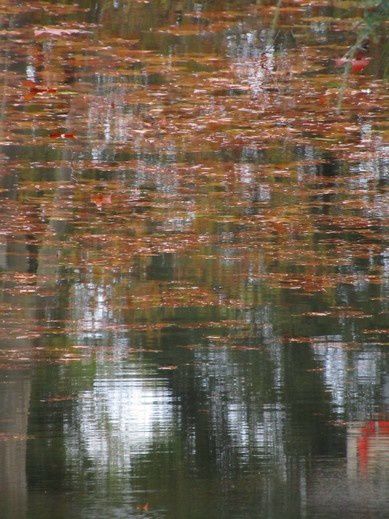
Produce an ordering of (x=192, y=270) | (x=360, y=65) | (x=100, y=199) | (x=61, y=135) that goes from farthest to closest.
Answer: (x=360, y=65) < (x=61, y=135) < (x=100, y=199) < (x=192, y=270)

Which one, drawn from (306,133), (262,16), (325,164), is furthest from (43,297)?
(262,16)

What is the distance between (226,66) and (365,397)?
8498mm

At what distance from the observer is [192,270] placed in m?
8.97

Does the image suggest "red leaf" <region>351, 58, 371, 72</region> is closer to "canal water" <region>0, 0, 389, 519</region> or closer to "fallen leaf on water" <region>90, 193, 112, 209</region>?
"canal water" <region>0, 0, 389, 519</region>

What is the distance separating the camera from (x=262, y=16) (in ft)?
55.0

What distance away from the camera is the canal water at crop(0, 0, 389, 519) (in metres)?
5.89

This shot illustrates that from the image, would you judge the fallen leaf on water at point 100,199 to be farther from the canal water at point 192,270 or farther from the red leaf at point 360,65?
the red leaf at point 360,65

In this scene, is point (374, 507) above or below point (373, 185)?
below

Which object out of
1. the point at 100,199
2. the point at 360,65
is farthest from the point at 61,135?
the point at 360,65

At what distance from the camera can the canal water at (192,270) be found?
5891mm

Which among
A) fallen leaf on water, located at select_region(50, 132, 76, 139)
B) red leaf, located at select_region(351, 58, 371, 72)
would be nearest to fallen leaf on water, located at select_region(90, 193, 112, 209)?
fallen leaf on water, located at select_region(50, 132, 76, 139)

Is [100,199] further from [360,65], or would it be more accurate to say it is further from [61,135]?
[360,65]

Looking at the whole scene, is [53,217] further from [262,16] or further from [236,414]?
[262,16]

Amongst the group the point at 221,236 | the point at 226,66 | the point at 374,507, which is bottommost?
the point at 374,507
